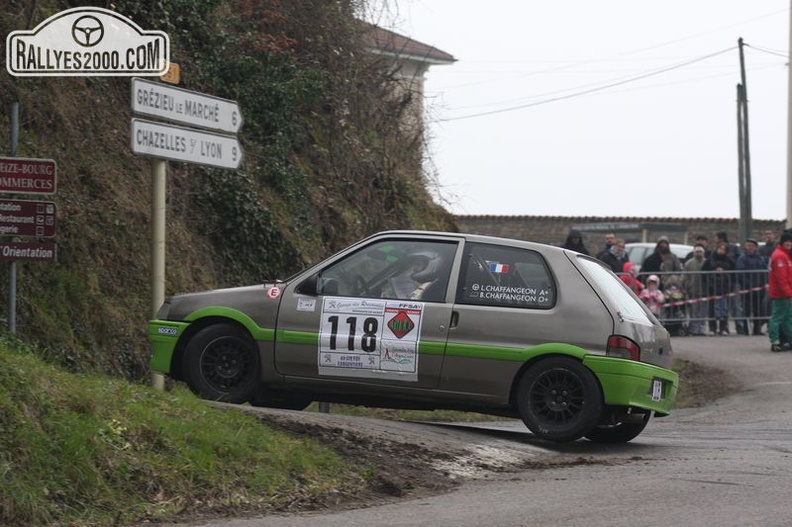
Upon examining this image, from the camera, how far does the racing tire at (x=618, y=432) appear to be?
11.4 meters

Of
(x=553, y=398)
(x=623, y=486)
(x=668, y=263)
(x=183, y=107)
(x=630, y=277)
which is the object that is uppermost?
(x=183, y=107)

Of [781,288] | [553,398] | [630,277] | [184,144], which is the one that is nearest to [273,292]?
[184,144]

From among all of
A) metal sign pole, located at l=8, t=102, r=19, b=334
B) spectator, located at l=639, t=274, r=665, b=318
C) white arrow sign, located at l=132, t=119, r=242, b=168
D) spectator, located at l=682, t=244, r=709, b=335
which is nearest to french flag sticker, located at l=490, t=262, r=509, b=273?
white arrow sign, located at l=132, t=119, r=242, b=168

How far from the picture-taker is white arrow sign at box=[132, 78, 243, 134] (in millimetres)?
10789

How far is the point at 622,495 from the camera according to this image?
8070 mm

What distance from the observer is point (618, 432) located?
11.4m

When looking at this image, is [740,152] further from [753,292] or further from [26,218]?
[26,218]

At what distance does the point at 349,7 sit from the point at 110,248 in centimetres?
987

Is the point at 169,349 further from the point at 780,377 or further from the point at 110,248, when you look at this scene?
the point at 780,377

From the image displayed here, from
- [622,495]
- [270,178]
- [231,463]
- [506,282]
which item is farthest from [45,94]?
[622,495]

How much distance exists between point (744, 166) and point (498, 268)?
38895 mm

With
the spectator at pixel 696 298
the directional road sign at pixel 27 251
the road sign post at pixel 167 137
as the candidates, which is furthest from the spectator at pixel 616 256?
the directional road sign at pixel 27 251

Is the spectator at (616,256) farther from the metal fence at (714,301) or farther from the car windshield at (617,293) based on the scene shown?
the car windshield at (617,293)

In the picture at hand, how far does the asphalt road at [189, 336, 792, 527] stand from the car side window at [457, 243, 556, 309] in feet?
3.61
